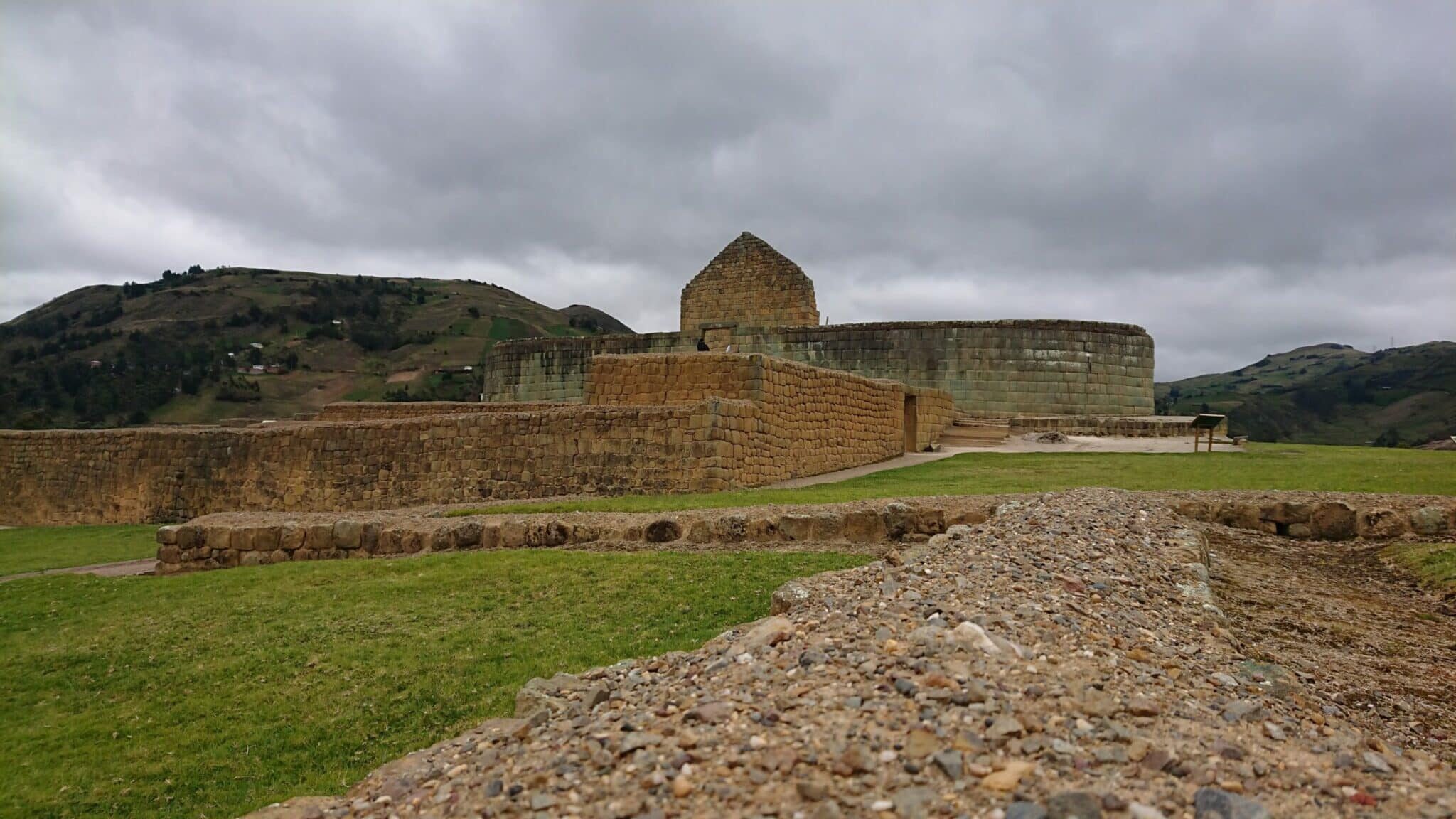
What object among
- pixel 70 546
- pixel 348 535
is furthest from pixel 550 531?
pixel 70 546

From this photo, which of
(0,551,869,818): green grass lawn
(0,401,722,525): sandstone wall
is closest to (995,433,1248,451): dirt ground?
(0,401,722,525): sandstone wall

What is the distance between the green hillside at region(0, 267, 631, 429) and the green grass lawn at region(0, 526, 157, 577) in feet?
111

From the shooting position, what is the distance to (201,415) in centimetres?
5894

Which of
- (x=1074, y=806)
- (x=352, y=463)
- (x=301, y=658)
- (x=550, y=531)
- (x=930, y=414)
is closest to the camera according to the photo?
(x=1074, y=806)

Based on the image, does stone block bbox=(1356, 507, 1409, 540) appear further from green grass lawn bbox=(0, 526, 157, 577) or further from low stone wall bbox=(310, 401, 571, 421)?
green grass lawn bbox=(0, 526, 157, 577)

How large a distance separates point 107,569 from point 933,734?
13.4 metres

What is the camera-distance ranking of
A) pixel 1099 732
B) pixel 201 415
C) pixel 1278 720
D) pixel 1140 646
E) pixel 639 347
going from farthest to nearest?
pixel 201 415, pixel 639 347, pixel 1140 646, pixel 1278 720, pixel 1099 732

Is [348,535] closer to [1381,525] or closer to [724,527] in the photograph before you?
[724,527]

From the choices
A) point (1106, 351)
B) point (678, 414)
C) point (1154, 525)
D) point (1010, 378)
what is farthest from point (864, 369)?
point (1154, 525)

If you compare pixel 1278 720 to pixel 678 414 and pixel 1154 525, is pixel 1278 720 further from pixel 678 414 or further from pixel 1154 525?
pixel 678 414

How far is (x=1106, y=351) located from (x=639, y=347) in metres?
14.8

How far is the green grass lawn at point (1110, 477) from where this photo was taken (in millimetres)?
12016

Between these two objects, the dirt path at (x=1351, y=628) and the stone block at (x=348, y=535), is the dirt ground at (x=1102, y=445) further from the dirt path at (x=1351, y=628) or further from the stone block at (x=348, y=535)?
the stone block at (x=348, y=535)

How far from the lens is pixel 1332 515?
1054 cm
